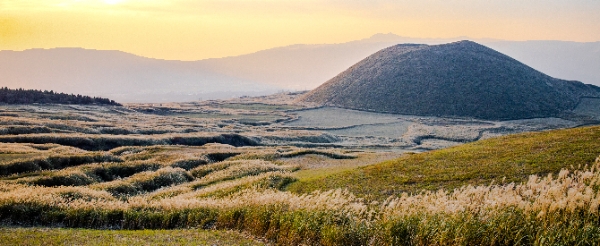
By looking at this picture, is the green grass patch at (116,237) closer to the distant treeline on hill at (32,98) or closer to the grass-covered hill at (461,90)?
the distant treeline on hill at (32,98)

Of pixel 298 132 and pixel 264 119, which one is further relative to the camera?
pixel 264 119

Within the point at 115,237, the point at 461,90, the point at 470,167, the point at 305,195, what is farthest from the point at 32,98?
the point at 461,90

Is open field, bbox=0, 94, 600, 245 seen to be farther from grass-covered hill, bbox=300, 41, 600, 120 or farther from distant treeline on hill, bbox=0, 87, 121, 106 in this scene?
grass-covered hill, bbox=300, 41, 600, 120

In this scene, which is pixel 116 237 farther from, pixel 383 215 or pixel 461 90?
pixel 461 90

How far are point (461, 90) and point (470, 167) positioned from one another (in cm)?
14893

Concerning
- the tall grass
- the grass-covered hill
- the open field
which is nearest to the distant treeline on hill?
the open field

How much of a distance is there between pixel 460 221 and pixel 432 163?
19352mm

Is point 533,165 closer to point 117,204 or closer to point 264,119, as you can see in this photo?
point 117,204

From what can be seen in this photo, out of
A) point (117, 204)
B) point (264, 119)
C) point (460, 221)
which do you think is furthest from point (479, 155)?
point (264, 119)

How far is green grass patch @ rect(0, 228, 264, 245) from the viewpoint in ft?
64.9

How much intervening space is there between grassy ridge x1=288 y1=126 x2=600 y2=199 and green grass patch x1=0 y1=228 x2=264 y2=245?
976 centimetres

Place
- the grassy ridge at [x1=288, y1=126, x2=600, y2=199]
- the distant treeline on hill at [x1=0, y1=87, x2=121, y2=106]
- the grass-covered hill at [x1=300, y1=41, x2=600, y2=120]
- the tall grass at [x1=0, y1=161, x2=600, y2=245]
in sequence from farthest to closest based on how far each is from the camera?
the grass-covered hill at [x1=300, y1=41, x2=600, y2=120] → the distant treeline on hill at [x1=0, y1=87, x2=121, y2=106] → the grassy ridge at [x1=288, y1=126, x2=600, y2=199] → the tall grass at [x1=0, y1=161, x2=600, y2=245]

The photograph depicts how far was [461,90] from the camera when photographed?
171625mm

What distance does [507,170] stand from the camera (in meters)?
29.1
